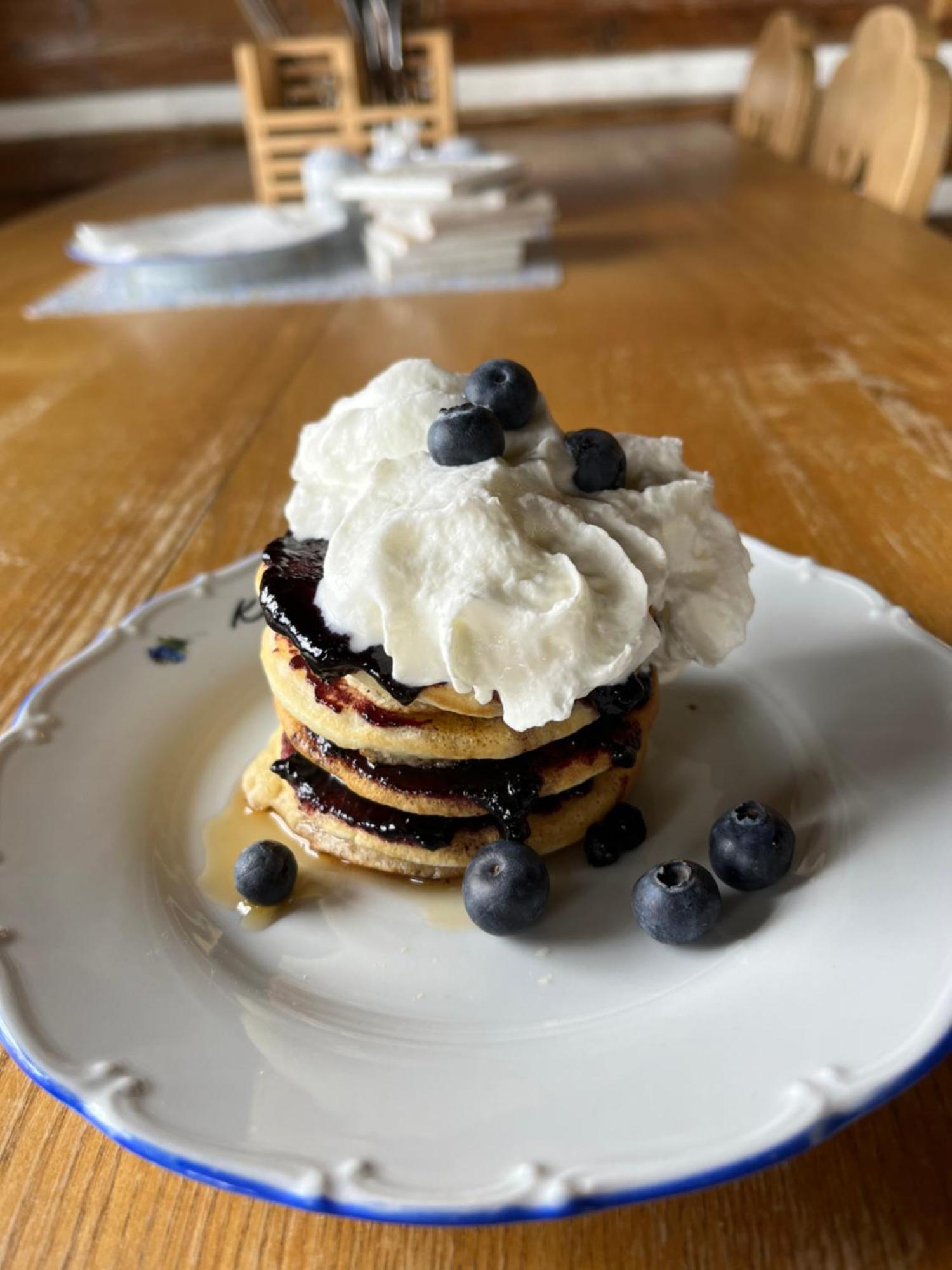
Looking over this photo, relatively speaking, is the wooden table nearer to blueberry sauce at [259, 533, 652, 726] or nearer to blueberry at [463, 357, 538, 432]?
blueberry sauce at [259, 533, 652, 726]

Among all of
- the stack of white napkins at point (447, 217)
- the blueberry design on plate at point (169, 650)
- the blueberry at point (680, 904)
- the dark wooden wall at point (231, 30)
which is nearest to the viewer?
the blueberry at point (680, 904)

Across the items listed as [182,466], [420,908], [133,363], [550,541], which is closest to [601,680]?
[550,541]

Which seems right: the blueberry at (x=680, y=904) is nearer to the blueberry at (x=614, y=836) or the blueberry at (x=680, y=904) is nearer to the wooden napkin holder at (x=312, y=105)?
the blueberry at (x=614, y=836)

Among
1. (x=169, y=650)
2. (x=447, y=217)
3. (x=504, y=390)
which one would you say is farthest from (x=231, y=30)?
(x=504, y=390)

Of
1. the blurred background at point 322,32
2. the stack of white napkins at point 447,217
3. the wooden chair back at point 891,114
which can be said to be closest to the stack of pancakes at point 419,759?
the stack of white napkins at point 447,217

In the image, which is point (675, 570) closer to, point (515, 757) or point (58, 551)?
point (515, 757)

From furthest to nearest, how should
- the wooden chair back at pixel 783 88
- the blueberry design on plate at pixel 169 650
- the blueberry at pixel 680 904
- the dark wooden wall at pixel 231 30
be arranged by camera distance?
the dark wooden wall at pixel 231 30 → the wooden chair back at pixel 783 88 → the blueberry design on plate at pixel 169 650 → the blueberry at pixel 680 904

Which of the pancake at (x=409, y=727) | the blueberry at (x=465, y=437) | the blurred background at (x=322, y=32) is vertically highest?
the blueberry at (x=465, y=437)

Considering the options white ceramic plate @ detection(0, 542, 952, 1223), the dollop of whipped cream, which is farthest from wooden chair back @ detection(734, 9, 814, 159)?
the dollop of whipped cream
